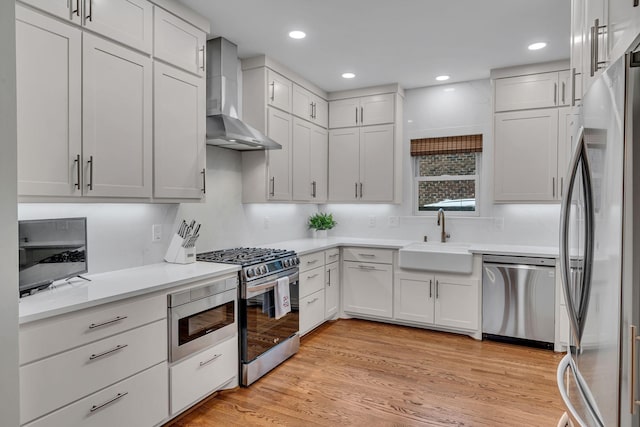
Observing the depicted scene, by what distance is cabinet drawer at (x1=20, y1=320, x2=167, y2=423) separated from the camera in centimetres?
156

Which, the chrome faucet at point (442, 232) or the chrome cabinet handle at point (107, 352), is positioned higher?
the chrome faucet at point (442, 232)

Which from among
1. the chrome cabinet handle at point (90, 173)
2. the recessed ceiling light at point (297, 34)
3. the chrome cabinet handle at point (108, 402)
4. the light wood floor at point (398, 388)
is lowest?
the light wood floor at point (398, 388)

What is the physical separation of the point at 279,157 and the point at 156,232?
1.46m

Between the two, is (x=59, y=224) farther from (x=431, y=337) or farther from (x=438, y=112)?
(x=438, y=112)

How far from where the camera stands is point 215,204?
3.38 meters

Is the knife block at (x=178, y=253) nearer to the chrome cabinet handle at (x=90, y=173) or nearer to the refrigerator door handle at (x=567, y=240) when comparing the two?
the chrome cabinet handle at (x=90, y=173)

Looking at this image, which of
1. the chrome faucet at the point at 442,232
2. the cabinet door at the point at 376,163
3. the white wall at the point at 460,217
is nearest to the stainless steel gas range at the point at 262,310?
the cabinet door at the point at 376,163

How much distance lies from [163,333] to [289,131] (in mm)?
2441

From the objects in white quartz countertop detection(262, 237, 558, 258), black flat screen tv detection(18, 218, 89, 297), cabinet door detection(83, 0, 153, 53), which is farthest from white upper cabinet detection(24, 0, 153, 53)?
white quartz countertop detection(262, 237, 558, 258)

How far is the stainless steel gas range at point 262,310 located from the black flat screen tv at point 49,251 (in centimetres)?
91

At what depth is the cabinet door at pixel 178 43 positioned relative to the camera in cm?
247

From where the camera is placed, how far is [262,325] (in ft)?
9.64

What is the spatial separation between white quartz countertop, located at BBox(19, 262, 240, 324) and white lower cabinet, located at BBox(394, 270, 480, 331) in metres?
2.10

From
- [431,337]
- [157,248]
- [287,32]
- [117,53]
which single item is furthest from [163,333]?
[431,337]
